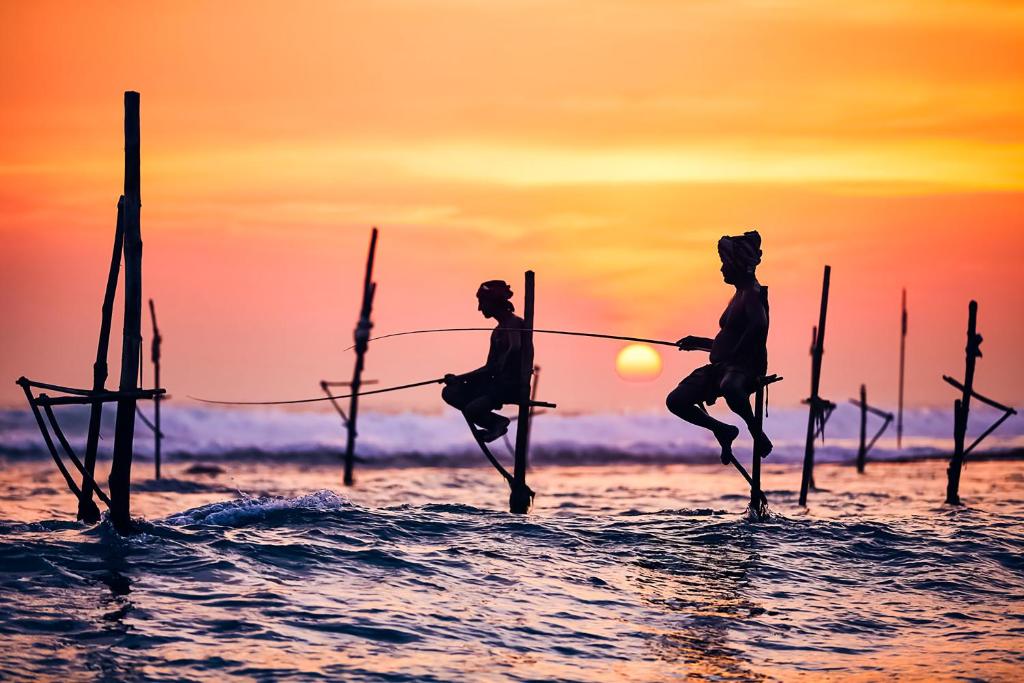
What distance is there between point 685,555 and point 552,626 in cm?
381

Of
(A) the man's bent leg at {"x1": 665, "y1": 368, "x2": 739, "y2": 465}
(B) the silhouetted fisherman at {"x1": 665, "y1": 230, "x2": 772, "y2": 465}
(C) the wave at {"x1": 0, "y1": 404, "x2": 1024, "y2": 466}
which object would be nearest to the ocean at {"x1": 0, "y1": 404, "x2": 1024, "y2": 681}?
(A) the man's bent leg at {"x1": 665, "y1": 368, "x2": 739, "y2": 465}

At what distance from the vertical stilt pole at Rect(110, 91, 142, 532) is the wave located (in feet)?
123

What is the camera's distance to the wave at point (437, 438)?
56438mm

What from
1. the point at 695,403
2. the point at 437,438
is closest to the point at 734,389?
the point at 695,403

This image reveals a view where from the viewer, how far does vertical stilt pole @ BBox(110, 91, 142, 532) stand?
15062mm

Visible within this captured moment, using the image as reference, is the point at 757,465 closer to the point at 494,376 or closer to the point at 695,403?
the point at 695,403

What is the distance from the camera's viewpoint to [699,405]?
56.3 feet

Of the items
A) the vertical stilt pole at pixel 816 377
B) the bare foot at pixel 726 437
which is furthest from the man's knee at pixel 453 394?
the vertical stilt pole at pixel 816 377

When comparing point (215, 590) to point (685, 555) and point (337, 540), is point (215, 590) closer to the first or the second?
point (337, 540)

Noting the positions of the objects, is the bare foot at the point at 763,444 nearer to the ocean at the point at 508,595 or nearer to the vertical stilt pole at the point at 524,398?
the ocean at the point at 508,595

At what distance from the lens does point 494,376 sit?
1798 cm

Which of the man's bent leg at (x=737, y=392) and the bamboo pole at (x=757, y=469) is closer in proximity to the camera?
the man's bent leg at (x=737, y=392)

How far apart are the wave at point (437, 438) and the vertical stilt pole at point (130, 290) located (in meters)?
37.5

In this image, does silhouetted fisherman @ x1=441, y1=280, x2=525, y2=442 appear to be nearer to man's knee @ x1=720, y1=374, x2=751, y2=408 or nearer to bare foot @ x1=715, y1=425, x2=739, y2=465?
bare foot @ x1=715, y1=425, x2=739, y2=465
